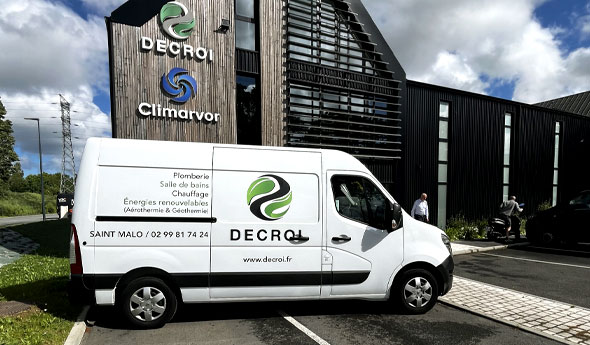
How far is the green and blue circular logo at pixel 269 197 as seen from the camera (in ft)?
14.3

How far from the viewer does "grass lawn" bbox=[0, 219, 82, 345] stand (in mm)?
3803

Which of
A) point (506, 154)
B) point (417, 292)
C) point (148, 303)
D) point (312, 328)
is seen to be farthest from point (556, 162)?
point (148, 303)

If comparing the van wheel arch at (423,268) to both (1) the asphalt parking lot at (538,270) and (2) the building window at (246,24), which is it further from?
(2) the building window at (246,24)

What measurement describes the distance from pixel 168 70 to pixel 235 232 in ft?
20.9

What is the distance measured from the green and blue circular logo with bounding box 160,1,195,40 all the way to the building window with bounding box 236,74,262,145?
6.21 ft

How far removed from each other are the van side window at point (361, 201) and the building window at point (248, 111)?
5.88m

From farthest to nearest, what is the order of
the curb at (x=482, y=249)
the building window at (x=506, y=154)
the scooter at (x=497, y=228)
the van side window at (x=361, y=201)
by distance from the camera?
the building window at (x=506, y=154) → the scooter at (x=497, y=228) → the curb at (x=482, y=249) → the van side window at (x=361, y=201)

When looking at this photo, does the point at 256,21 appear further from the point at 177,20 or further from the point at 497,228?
the point at 497,228

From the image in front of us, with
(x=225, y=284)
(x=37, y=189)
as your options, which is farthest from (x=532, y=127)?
(x=37, y=189)

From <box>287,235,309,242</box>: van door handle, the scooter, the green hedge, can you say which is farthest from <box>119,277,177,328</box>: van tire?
the green hedge

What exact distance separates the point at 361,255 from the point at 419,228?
974 millimetres

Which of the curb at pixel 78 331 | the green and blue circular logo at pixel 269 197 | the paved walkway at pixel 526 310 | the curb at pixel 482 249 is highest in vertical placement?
the green and blue circular logo at pixel 269 197

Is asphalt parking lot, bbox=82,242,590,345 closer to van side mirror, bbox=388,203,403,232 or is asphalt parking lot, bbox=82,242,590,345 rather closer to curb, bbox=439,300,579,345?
curb, bbox=439,300,579,345

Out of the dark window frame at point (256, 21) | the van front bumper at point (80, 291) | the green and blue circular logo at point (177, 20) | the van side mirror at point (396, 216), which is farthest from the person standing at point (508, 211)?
the van front bumper at point (80, 291)
